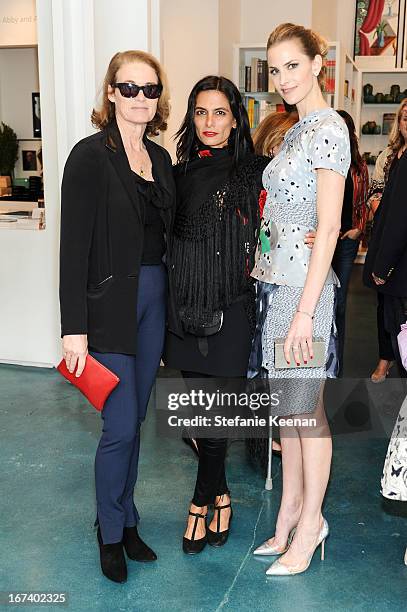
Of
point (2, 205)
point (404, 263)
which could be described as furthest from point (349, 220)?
point (2, 205)

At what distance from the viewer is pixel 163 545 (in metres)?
2.63

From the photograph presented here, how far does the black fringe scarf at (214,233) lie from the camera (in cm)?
243

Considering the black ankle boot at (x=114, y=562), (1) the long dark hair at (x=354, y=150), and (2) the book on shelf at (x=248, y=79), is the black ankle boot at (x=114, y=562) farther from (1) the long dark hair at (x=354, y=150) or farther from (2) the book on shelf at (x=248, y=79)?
(2) the book on shelf at (x=248, y=79)

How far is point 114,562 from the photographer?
7.93 feet

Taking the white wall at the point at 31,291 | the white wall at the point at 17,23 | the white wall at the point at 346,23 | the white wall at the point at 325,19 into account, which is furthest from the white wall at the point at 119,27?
the white wall at the point at 346,23

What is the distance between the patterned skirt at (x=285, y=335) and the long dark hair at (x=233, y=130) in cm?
48

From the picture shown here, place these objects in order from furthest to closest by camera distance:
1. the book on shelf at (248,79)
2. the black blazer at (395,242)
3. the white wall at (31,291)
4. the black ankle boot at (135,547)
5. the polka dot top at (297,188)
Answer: the book on shelf at (248,79)
the white wall at (31,291)
the black blazer at (395,242)
the black ankle boot at (135,547)
the polka dot top at (297,188)

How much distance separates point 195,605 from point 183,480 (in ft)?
2.91

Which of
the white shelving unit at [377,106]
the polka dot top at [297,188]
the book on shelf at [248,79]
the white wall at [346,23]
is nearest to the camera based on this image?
the polka dot top at [297,188]

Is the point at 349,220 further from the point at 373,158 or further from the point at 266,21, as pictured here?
the point at 373,158

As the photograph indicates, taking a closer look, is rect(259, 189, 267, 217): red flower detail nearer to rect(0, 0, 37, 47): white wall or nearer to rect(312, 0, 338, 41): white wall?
rect(0, 0, 37, 47): white wall

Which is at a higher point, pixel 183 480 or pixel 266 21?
pixel 266 21

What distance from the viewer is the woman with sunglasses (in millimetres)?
2197

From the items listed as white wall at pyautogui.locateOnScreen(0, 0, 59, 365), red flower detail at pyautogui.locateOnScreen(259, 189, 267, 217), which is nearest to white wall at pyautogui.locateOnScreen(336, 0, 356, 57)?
white wall at pyautogui.locateOnScreen(0, 0, 59, 365)
